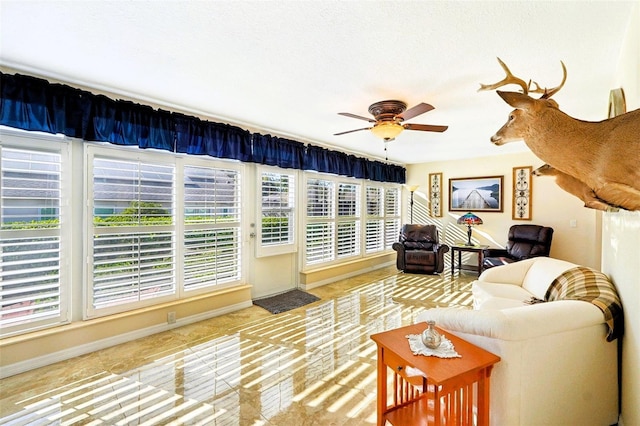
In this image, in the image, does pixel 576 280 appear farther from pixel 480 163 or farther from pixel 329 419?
pixel 480 163

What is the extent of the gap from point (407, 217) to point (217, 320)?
4960 millimetres

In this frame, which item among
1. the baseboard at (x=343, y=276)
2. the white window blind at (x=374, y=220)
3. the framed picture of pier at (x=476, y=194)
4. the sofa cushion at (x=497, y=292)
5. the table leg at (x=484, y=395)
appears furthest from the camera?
the white window blind at (x=374, y=220)

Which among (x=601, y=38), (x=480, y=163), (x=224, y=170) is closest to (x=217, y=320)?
(x=224, y=170)

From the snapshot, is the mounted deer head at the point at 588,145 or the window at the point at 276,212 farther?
the window at the point at 276,212

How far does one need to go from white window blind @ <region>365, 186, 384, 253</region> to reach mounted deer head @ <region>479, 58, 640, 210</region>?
178 inches

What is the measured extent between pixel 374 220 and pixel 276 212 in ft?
8.66

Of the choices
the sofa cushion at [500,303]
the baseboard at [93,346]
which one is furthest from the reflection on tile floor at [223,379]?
the sofa cushion at [500,303]

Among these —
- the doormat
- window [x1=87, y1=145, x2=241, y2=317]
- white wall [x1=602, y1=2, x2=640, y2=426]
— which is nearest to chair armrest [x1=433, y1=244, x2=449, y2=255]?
the doormat

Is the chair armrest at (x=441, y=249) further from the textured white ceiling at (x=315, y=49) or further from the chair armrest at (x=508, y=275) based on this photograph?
the textured white ceiling at (x=315, y=49)

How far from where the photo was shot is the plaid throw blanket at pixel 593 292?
167 centimetres

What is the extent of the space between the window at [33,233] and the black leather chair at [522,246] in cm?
Answer: 556

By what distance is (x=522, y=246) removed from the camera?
4.87 meters

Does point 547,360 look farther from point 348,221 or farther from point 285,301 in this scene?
point 348,221

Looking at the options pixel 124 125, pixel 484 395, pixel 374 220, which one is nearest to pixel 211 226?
pixel 124 125
